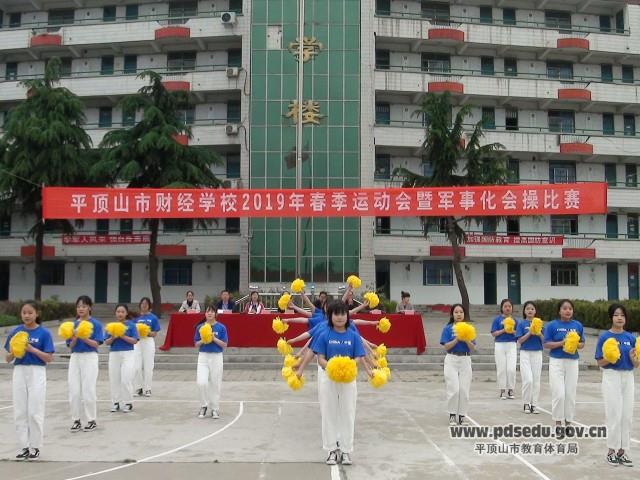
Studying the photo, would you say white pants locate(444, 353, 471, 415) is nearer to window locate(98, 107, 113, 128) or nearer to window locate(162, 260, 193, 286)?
window locate(162, 260, 193, 286)

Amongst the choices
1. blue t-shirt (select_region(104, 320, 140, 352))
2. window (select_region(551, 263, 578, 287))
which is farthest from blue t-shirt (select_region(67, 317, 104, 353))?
window (select_region(551, 263, 578, 287))

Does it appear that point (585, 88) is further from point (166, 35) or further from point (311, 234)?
point (166, 35)

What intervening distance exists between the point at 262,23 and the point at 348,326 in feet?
95.7

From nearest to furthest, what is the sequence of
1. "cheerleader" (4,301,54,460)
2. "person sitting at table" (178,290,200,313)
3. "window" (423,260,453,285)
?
"cheerleader" (4,301,54,460) < "person sitting at table" (178,290,200,313) < "window" (423,260,453,285)

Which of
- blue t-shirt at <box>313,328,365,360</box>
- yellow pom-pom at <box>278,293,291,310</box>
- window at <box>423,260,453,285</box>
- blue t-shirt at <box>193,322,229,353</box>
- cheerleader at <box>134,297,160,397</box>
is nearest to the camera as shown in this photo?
blue t-shirt at <box>313,328,365,360</box>

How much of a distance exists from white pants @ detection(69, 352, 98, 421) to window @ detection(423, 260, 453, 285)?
29.1 meters

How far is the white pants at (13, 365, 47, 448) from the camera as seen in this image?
270 inches

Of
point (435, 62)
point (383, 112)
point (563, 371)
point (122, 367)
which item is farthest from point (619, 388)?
point (435, 62)

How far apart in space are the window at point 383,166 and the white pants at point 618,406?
1137 inches

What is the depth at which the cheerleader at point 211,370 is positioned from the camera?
30.2 feet

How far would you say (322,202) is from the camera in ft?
57.8

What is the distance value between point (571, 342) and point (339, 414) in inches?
131

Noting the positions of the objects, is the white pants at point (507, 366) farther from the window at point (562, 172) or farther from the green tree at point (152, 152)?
the window at point (562, 172)

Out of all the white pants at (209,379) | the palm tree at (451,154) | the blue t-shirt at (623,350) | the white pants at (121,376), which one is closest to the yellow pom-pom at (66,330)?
the white pants at (121,376)
